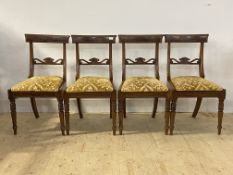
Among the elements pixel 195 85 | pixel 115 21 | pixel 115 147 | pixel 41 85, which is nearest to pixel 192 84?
pixel 195 85

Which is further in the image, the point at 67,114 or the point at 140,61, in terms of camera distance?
the point at 140,61

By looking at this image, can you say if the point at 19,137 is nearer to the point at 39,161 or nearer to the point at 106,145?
the point at 39,161

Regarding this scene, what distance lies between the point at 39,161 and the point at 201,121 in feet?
5.67

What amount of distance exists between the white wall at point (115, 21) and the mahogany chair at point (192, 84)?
0.25 metres

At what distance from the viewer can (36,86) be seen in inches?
116

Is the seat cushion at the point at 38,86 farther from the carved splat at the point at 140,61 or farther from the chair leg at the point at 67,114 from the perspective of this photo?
the carved splat at the point at 140,61

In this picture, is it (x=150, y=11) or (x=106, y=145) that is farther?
(x=150, y=11)

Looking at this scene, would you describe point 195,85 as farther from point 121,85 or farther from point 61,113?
point 61,113

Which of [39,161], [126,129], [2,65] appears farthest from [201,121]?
[2,65]

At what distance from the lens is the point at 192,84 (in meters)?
2.97

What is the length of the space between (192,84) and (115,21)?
42.6 inches

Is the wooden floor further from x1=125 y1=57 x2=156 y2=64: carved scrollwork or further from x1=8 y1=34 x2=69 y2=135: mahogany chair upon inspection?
x1=125 y1=57 x2=156 y2=64: carved scrollwork

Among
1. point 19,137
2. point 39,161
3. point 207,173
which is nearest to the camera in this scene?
point 207,173

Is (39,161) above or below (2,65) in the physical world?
below
